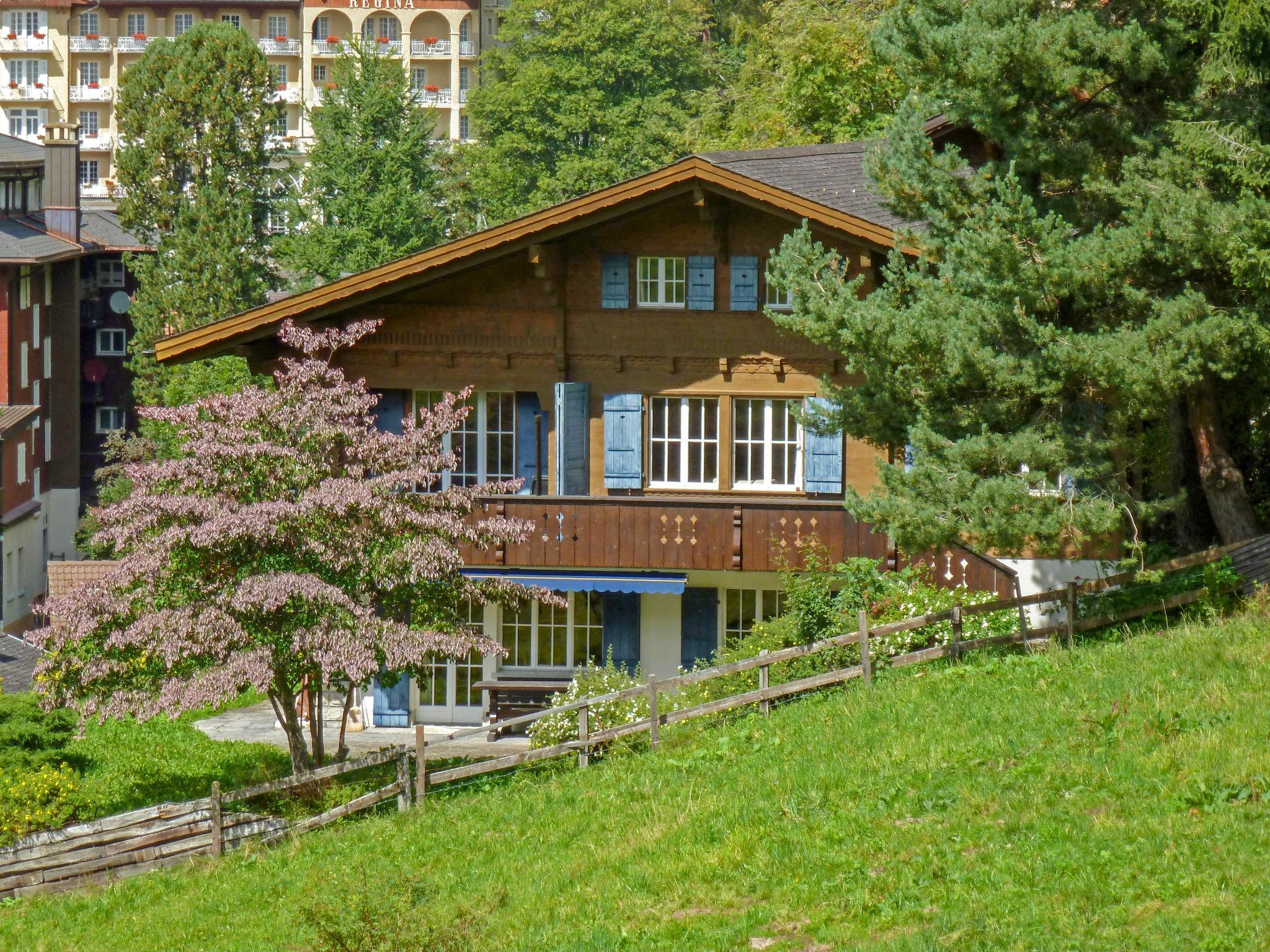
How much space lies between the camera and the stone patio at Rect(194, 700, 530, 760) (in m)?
24.4

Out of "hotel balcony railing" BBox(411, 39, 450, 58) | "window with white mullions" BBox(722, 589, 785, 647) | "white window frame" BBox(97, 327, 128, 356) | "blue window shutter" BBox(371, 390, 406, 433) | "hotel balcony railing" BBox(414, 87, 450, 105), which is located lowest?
"window with white mullions" BBox(722, 589, 785, 647)

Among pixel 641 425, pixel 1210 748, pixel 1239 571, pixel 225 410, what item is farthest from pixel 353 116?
pixel 1210 748

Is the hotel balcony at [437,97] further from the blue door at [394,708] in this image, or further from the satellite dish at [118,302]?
the blue door at [394,708]

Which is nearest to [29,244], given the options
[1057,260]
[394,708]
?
[394,708]

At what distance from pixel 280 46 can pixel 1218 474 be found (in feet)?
305

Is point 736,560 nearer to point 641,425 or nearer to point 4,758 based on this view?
point 641,425

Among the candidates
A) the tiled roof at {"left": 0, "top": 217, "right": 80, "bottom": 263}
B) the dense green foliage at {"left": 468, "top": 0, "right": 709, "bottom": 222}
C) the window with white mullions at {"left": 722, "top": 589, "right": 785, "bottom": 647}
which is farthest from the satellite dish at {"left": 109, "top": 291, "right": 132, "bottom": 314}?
the window with white mullions at {"left": 722, "top": 589, "right": 785, "bottom": 647}

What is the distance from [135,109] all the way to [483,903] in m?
56.9

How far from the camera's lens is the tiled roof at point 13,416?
5328 cm

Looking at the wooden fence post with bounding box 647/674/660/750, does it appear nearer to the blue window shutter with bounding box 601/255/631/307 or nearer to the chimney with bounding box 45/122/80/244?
the blue window shutter with bounding box 601/255/631/307

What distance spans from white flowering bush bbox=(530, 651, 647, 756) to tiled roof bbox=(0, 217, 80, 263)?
137 ft

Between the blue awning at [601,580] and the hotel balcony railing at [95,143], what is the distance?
88327mm

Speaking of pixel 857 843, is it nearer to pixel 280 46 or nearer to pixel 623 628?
pixel 623 628

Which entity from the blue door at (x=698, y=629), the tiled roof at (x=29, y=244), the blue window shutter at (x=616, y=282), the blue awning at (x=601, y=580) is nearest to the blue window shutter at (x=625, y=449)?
the blue window shutter at (x=616, y=282)
